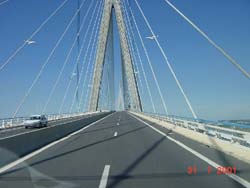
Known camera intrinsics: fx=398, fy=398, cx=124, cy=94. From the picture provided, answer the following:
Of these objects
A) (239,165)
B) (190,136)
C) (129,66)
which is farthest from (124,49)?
(239,165)

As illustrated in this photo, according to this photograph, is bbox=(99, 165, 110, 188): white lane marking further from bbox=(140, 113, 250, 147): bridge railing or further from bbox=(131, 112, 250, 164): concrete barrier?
bbox=(140, 113, 250, 147): bridge railing

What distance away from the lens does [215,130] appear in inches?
734

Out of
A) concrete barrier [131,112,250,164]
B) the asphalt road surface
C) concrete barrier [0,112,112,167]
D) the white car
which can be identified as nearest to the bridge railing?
concrete barrier [131,112,250,164]

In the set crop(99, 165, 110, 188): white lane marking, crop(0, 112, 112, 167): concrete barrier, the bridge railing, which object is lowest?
crop(99, 165, 110, 188): white lane marking

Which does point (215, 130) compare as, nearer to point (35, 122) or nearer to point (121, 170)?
point (121, 170)

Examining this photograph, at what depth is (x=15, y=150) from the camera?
46.4 ft

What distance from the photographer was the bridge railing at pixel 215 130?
549 inches

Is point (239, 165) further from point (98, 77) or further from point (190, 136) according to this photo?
point (98, 77)

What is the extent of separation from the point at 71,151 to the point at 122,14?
1852 inches

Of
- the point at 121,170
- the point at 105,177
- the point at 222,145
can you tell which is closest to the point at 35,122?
the point at 222,145

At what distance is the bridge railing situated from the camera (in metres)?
14.0

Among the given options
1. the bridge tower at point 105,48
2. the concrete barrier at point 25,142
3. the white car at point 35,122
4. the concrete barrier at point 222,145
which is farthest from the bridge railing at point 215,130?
the bridge tower at point 105,48

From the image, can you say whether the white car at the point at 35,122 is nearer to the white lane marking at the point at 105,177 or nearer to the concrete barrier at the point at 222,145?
the concrete barrier at the point at 222,145

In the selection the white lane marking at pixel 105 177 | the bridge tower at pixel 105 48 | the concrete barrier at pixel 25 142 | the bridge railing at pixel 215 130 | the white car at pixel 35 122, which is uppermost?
the bridge tower at pixel 105 48
